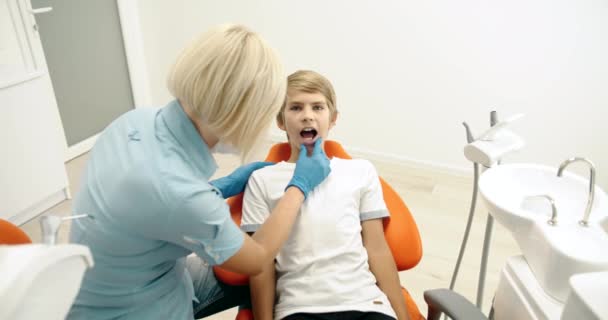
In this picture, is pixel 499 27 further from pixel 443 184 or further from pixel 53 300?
pixel 53 300

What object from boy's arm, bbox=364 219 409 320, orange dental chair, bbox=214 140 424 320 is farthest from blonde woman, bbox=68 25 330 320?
boy's arm, bbox=364 219 409 320

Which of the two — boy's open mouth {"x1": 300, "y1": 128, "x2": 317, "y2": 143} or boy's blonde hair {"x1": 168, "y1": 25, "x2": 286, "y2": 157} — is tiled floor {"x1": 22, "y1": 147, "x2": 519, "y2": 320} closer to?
boy's open mouth {"x1": 300, "y1": 128, "x2": 317, "y2": 143}

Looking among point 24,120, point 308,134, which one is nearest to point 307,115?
point 308,134

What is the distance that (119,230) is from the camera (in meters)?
0.91

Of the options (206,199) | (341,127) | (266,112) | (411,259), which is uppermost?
(266,112)

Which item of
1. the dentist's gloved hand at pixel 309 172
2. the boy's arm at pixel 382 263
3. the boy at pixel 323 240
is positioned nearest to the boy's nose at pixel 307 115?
the boy at pixel 323 240

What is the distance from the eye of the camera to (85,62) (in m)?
2.95

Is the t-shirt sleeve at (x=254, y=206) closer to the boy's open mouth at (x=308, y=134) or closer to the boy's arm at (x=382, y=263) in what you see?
the boy's open mouth at (x=308, y=134)

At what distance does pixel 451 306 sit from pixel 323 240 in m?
0.37

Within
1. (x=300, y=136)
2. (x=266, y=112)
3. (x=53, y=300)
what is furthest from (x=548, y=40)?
(x=53, y=300)

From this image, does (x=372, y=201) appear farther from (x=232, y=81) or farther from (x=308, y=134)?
(x=232, y=81)

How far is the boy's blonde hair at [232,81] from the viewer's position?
906mm

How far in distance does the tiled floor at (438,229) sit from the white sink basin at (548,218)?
90 cm

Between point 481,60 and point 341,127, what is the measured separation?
0.95 meters
